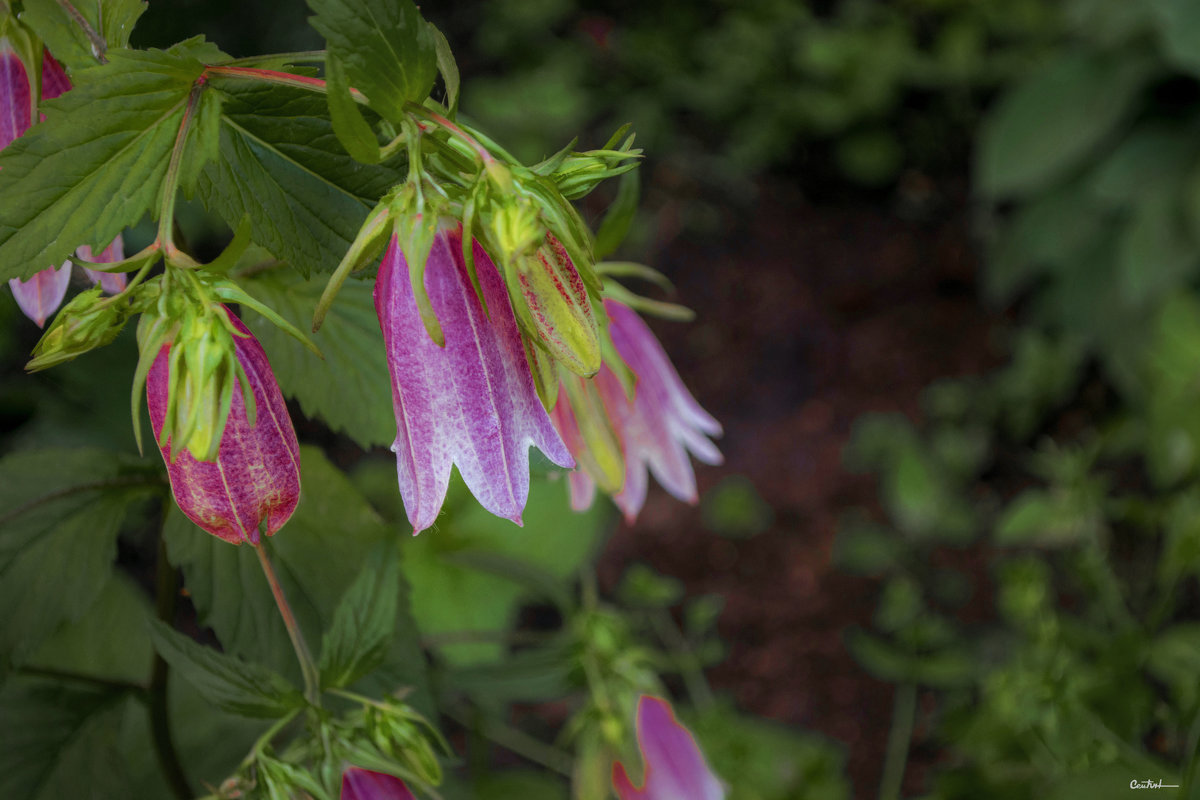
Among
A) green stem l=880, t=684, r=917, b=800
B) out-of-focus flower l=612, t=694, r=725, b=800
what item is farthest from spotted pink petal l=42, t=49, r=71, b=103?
green stem l=880, t=684, r=917, b=800

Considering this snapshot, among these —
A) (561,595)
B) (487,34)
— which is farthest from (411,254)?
(487,34)

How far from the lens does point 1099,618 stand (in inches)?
58.2

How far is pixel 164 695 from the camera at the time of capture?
58cm

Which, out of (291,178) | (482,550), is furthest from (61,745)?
(482,550)

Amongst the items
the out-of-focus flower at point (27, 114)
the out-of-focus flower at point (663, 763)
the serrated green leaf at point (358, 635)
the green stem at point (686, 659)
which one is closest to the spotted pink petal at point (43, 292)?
the out-of-focus flower at point (27, 114)

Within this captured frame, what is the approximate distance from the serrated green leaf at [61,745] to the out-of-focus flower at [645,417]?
0.33 meters

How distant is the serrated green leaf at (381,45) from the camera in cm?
34

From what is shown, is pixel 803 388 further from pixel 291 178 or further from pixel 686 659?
pixel 291 178

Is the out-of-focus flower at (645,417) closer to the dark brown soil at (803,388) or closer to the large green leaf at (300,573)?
the large green leaf at (300,573)

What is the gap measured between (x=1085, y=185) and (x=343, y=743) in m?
2.22

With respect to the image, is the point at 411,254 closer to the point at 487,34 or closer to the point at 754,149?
the point at 754,149

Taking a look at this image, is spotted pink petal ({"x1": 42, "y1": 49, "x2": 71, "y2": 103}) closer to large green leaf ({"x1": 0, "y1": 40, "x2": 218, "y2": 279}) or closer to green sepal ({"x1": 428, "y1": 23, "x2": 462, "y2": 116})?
large green leaf ({"x1": 0, "y1": 40, "x2": 218, "y2": 279})

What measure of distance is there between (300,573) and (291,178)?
0.80 ft

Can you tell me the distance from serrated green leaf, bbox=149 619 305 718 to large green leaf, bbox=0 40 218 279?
179 mm
